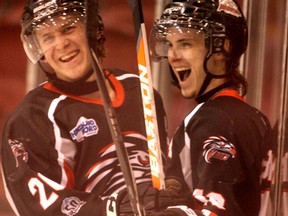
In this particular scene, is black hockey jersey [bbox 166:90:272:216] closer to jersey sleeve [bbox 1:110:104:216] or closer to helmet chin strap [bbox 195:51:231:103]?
helmet chin strap [bbox 195:51:231:103]

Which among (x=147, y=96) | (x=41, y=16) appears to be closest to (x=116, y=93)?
(x=147, y=96)

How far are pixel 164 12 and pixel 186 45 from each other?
0.19 feet

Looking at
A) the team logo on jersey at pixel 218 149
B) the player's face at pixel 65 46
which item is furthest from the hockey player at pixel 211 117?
the player's face at pixel 65 46

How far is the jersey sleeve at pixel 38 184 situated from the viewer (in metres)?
1.06

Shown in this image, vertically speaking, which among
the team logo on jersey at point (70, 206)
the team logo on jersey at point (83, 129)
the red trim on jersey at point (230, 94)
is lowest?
the team logo on jersey at point (70, 206)

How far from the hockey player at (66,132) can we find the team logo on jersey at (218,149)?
0.08 metres

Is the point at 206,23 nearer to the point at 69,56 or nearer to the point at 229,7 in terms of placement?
the point at 229,7

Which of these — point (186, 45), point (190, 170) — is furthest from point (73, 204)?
point (186, 45)

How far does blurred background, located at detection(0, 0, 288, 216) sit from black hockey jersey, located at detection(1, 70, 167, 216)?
0.09ft

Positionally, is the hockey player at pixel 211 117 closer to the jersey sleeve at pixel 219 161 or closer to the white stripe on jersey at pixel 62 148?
the jersey sleeve at pixel 219 161

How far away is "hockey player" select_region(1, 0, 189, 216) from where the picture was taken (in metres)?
1.06

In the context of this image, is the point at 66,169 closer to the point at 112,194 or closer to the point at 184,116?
the point at 112,194

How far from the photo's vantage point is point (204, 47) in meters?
1.11

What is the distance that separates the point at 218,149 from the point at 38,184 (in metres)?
0.25
